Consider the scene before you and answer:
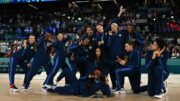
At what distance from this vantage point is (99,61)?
10.8 metres

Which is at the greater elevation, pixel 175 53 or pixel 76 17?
pixel 76 17

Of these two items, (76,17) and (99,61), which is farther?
(76,17)

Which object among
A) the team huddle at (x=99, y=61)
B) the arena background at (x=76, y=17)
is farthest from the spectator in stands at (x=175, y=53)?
the team huddle at (x=99, y=61)

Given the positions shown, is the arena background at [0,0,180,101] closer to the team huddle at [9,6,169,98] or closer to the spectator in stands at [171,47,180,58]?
the spectator in stands at [171,47,180,58]

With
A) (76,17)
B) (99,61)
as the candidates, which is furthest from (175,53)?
(76,17)

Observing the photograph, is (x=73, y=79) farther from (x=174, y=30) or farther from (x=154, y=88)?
(x=174, y=30)

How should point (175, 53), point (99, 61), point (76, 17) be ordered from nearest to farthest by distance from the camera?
point (99, 61) → point (175, 53) → point (76, 17)

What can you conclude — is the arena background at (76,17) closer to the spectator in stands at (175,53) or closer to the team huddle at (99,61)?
the spectator in stands at (175,53)

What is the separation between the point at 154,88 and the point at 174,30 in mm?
11072

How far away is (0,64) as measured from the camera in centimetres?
1817

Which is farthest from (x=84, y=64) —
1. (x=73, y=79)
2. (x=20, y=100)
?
(x=20, y=100)

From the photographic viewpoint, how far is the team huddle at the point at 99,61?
10.3m

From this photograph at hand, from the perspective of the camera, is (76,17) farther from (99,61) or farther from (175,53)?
(99,61)

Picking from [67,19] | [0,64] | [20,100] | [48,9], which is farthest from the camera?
[48,9]
